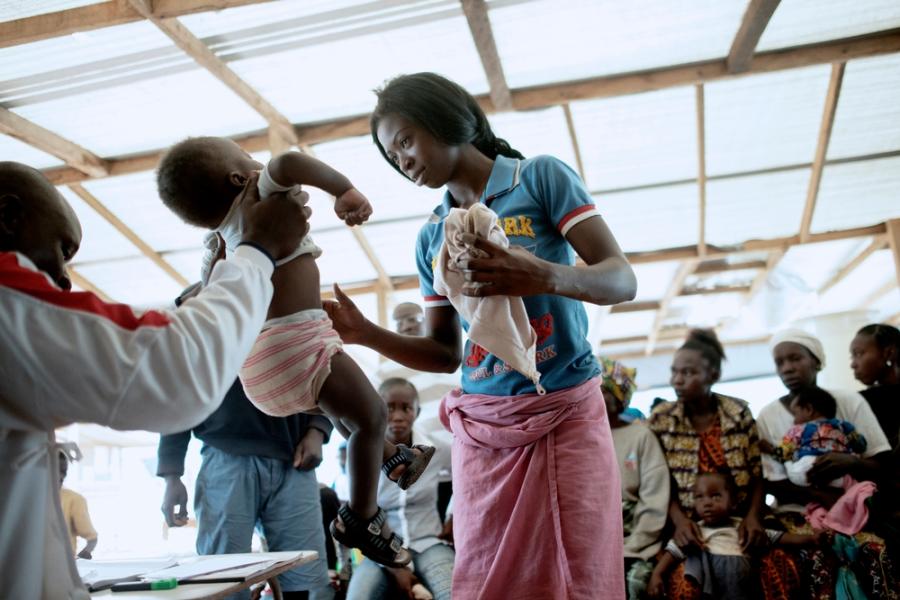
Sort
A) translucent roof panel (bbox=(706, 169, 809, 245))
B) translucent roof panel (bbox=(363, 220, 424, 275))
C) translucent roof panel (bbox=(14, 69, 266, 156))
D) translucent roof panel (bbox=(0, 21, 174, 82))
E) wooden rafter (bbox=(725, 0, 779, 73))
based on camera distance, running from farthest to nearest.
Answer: translucent roof panel (bbox=(363, 220, 424, 275))
translucent roof panel (bbox=(706, 169, 809, 245))
translucent roof panel (bbox=(14, 69, 266, 156))
wooden rafter (bbox=(725, 0, 779, 73))
translucent roof panel (bbox=(0, 21, 174, 82))

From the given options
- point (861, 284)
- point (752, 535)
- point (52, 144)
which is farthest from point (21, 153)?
point (861, 284)

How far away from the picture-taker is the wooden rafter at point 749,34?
5480mm

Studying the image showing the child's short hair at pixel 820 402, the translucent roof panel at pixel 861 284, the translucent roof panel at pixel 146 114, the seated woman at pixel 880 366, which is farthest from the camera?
the translucent roof panel at pixel 861 284

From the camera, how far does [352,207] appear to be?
1.46 metres

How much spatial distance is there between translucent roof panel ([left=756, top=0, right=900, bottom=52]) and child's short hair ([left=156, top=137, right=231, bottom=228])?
17.8 feet

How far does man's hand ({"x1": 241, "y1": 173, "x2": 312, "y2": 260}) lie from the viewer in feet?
4.64

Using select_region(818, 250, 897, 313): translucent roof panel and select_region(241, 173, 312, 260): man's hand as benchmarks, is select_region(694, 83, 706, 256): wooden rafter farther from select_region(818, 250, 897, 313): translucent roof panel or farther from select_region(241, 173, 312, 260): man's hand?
select_region(241, 173, 312, 260): man's hand

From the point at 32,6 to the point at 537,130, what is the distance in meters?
3.97

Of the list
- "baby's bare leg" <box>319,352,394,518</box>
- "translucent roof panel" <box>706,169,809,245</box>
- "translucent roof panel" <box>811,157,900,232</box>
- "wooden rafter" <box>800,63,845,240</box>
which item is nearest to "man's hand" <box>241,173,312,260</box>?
"baby's bare leg" <box>319,352,394,518</box>

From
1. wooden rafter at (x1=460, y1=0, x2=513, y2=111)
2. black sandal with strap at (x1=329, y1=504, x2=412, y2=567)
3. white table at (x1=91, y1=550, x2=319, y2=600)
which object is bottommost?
white table at (x1=91, y1=550, x2=319, y2=600)

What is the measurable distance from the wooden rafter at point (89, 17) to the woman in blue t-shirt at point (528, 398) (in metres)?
3.46

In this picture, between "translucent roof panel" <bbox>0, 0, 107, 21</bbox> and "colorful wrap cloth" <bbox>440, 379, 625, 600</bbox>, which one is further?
"translucent roof panel" <bbox>0, 0, 107, 21</bbox>

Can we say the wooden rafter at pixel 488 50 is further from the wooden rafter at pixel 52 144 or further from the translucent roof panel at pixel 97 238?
the translucent roof panel at pixel 97 238

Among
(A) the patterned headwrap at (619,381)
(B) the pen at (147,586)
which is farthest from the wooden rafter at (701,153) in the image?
(B) the pen at (147,586)
